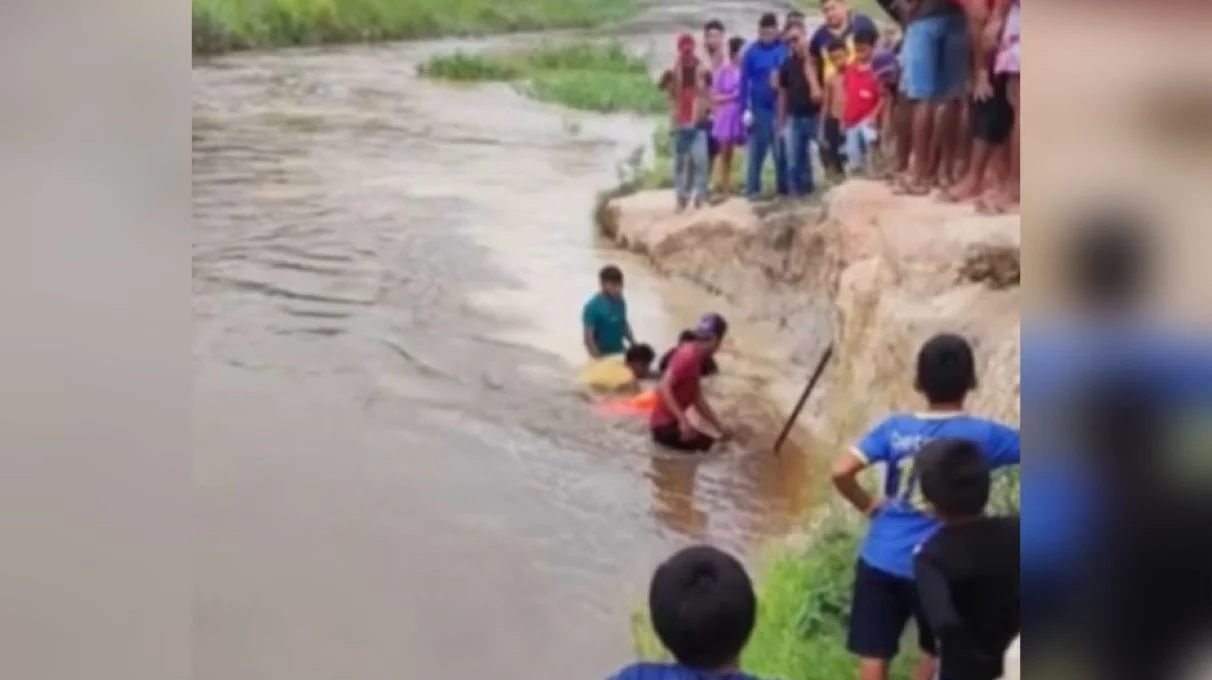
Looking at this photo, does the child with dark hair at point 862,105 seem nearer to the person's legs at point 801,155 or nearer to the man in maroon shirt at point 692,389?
the person's legs at point 801,155

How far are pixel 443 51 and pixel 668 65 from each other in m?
0.27

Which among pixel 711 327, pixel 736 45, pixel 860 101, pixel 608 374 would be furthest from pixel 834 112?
pixel 608 374

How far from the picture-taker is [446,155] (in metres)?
1.74

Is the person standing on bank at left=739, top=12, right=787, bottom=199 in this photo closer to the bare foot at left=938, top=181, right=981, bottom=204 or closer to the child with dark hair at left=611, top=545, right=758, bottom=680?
the bare foot at left=938, top=181, right=981, bottom=204

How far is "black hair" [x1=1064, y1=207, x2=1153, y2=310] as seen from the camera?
1356 mm

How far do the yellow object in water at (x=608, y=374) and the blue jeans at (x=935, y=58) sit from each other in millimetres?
432

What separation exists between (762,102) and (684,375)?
316 mm

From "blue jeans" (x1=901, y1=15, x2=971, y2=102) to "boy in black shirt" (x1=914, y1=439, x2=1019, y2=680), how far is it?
377 millimetres

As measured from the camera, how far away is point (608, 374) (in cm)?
170

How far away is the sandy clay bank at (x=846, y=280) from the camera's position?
157cm

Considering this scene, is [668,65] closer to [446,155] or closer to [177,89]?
[446,155]

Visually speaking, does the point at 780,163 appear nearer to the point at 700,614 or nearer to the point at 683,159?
the point at 683,159

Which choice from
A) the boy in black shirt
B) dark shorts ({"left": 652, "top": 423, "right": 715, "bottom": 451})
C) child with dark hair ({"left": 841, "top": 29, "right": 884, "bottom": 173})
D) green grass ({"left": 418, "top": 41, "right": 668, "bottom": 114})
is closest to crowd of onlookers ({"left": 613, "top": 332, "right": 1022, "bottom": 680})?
the boy in black shirt

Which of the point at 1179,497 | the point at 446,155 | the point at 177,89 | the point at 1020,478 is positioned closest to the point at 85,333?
the point at 177,89
